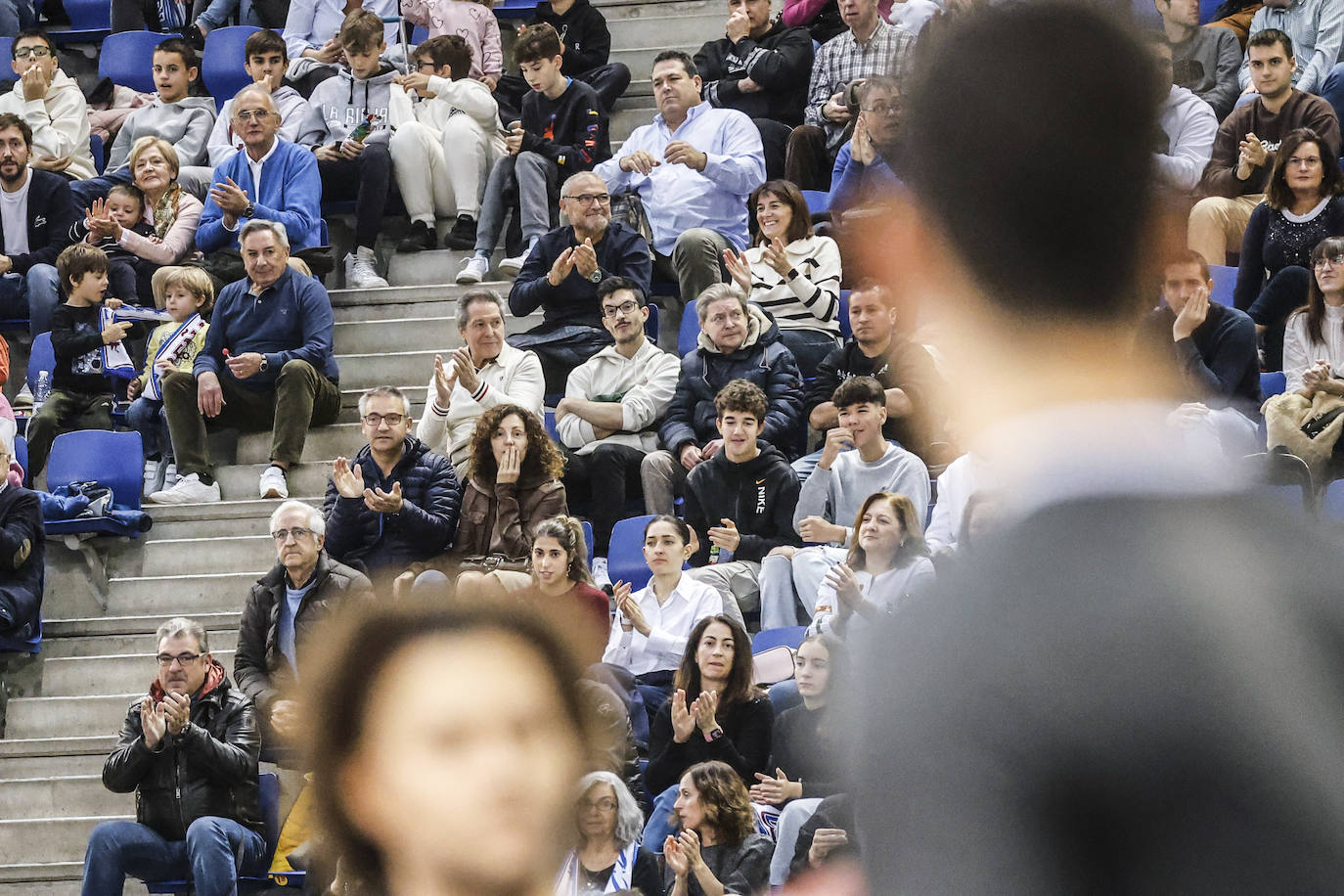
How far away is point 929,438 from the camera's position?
7812mm

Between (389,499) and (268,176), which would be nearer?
(389,499)

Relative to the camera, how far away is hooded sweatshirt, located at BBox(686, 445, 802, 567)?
745 centimetres

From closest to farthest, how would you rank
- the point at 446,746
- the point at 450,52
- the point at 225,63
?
the point at 446,746 < the point at 450,52 < the point at 225,63

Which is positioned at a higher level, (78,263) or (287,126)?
(287,126)

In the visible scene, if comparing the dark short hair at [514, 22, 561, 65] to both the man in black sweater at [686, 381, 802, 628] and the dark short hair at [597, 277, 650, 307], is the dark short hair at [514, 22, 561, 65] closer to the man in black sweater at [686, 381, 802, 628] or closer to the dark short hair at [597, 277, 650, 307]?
the dark short hair at [597, 277, 650, 307]

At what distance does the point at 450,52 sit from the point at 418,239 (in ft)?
3.57

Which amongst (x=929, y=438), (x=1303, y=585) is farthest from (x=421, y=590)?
(x=929, y=438)

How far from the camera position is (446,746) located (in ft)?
5.14

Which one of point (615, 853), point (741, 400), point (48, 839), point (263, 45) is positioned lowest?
point (48, 839)

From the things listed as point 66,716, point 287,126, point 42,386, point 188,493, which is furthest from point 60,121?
point 66,716

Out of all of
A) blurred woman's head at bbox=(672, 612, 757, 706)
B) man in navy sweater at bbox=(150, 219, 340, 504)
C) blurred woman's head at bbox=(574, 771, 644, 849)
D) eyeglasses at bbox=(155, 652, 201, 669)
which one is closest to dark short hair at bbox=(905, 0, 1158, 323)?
blurred woman's head at bbox=(574, 771, 644, 849)

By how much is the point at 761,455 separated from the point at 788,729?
1.46 meters

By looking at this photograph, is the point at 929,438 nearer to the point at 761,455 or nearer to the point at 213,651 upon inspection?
the point at 761,455

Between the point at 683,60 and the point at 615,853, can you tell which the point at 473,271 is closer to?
the point at 683,60
